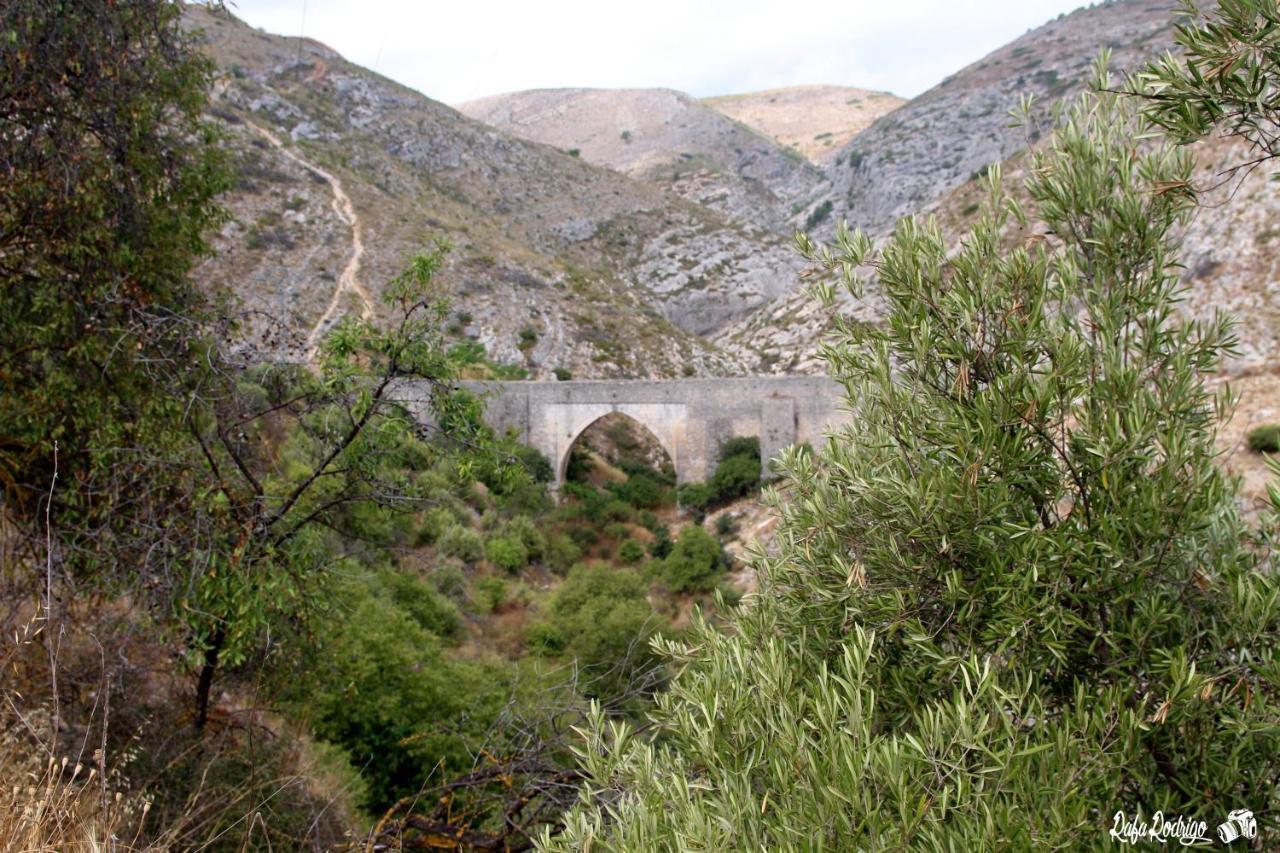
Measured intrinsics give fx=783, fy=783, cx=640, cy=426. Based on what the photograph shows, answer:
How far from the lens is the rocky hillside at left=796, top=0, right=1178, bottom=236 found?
45250 mm

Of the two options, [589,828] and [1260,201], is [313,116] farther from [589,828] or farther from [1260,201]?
[589,828]

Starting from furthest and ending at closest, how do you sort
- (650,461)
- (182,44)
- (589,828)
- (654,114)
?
(654,114)
(650,461)
(182,44)
(589,828)

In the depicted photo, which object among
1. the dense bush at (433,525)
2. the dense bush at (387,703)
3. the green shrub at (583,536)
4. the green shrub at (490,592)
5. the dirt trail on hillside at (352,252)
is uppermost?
the dirt trail on hillside at (352,252)

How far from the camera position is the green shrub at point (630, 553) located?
1975 centimetres

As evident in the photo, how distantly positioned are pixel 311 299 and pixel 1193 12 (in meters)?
26.5

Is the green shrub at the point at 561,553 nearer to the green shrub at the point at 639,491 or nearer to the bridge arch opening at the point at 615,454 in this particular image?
the green shrub at the point at 639,491

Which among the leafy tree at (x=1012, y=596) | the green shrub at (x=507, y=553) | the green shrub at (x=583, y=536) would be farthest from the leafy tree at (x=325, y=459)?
the green shrub at (x=583, y=536)

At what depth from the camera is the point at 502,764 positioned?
3141 millimetres

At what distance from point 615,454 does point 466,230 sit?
12192mm

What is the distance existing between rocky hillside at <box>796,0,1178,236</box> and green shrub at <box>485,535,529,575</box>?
31243mm

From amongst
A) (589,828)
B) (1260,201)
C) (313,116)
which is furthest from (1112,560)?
(313,116)

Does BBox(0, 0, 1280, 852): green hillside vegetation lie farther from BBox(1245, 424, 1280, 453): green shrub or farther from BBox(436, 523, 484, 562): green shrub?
BBox(1245, 424, 1280, 453): green shrub
